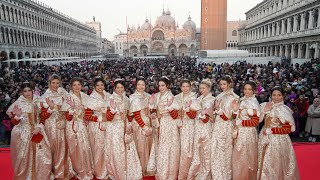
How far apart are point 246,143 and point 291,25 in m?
→ 32.9

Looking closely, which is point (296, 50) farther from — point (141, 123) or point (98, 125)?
point (98, 125)

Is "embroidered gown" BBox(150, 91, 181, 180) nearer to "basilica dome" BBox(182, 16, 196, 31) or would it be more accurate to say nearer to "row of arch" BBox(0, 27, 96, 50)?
"row of arch" BBox(0, 27, 96, 50)

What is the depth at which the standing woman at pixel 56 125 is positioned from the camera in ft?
14.8

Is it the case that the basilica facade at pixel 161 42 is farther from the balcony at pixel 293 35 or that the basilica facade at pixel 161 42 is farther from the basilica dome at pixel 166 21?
the balcony at pixel 293 35

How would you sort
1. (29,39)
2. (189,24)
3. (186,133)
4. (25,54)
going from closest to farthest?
(186,133), (25,54), (29,39), (189,24)

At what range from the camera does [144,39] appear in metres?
86.8

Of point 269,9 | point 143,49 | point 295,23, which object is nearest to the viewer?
point 295,23

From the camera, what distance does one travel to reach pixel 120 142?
4.55 metres

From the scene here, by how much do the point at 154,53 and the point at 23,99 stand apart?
268 ft

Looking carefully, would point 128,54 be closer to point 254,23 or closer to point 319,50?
point 254,23

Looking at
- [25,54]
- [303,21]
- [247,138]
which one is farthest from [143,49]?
[247,138]

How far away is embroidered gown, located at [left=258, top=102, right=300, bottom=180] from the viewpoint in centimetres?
409

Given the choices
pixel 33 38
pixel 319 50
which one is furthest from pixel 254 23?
pixel 33 38

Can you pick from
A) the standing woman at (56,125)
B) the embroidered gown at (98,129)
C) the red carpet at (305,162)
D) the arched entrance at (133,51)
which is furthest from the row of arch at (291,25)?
the arched entrance at (133,51)
